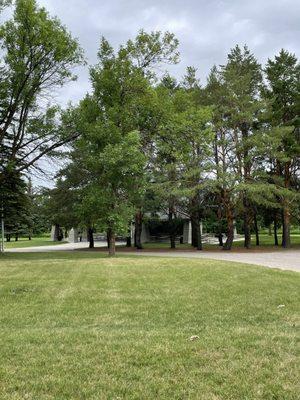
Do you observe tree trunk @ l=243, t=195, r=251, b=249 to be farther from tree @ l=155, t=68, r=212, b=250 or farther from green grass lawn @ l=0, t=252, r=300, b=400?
green grass lawn @ l=0, t=252, r=300, b=400

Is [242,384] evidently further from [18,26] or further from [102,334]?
[18,26]

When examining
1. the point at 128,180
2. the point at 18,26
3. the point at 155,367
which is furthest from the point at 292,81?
the point at 155,367

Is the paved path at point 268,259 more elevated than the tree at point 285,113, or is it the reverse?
the tree at point 285,113

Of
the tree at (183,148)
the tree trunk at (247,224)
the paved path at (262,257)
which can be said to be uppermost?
the tree at (183,148)

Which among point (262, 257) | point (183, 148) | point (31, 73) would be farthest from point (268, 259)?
point (31, 73)

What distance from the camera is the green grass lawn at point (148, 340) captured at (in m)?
3.45

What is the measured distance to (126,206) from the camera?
65.6 feet

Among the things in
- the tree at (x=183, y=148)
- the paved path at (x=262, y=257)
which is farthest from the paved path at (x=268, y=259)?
the tree at (x=183, y=148)

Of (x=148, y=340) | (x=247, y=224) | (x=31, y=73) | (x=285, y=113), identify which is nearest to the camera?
(x=148, y=340)

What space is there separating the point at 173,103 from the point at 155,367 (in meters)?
17.5

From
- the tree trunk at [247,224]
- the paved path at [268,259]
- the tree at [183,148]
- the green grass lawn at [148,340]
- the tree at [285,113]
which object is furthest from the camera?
the tree trunk at [247,224]

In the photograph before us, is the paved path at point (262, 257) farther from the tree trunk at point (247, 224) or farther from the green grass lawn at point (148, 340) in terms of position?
the green grass lawn at point (148, 340)

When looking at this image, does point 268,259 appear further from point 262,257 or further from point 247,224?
point 247,224

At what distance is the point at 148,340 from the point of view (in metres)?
4.84
